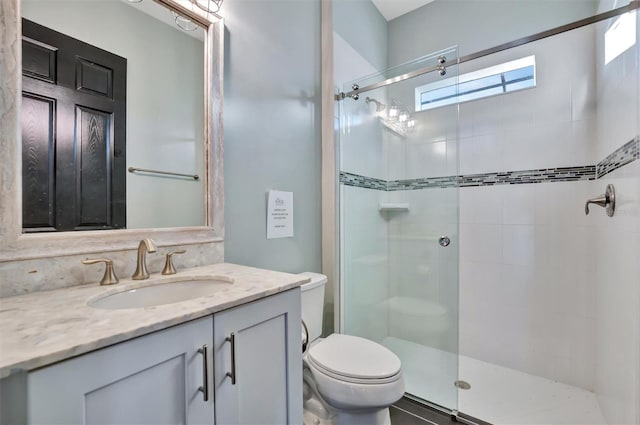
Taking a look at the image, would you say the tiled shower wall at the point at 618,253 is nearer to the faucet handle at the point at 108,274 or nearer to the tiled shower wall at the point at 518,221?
the tiled shower wall at the point at 518,221

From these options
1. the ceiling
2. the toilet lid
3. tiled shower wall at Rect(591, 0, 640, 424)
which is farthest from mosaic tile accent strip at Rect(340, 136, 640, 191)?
the ceiling

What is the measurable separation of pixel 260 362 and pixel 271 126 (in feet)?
3.88

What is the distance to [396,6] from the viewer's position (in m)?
2.48

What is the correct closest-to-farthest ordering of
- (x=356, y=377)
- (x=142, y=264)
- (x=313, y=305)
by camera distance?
(x=142, y=264) < (x=356, y=377) < (x=313, y=305)

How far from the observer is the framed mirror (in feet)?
2.68

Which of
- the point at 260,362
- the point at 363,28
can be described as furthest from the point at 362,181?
the point at 260,362

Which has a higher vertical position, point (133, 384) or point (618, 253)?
point (618, 253)

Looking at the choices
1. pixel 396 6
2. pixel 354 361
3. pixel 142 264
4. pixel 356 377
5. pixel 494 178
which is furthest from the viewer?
pixel 396 6

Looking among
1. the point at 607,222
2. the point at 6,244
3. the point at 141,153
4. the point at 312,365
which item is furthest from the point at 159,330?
the point at 607,222

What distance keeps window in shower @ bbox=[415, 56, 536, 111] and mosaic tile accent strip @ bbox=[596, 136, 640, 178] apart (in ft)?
2.44

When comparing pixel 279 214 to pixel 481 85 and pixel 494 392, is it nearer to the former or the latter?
pixel 494 392

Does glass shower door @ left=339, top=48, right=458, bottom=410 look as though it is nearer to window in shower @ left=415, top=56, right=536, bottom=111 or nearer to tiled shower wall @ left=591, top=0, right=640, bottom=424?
window in shower @ left=415, top=56, right=536, bottom=111

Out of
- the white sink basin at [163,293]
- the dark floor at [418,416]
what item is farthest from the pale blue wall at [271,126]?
the dark floor at [418,416]

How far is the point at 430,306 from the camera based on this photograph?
2.05m
